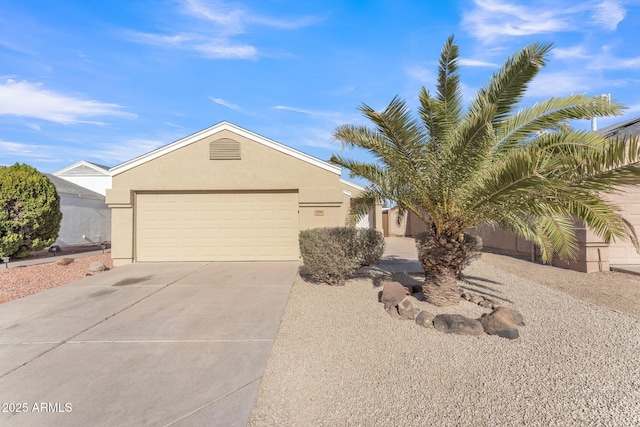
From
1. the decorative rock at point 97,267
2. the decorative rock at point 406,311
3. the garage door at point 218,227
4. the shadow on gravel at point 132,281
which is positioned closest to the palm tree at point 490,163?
the decorative rock at point 406,311

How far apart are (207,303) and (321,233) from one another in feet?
9.64

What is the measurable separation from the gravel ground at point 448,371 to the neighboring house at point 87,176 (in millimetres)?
21019

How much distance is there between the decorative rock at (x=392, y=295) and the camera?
19.7ft

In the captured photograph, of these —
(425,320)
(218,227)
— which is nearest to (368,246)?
(425,320)

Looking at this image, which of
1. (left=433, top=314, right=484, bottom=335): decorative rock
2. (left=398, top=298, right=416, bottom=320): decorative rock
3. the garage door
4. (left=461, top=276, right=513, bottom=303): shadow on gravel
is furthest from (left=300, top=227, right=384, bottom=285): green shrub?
the garage door

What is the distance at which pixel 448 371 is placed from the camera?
146 inches

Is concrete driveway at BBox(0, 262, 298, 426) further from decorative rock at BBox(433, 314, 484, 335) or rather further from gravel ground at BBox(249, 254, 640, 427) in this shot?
decorative rock at BBox(433, 314, 484, 335)

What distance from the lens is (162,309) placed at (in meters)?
6.14

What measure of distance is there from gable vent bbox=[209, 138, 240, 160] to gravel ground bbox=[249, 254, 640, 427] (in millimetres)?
6967

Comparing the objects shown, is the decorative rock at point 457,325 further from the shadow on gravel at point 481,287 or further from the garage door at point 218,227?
the garage door at point 218,227

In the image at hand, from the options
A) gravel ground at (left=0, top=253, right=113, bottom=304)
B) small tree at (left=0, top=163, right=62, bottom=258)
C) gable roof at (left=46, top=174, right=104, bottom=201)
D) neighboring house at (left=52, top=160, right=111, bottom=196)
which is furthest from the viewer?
neighboring house at (left=52, top=160, right=111, bottom=196)

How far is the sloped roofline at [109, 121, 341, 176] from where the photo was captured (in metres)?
11.4

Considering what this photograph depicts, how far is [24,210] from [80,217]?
5930mm

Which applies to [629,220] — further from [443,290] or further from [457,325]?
[457,325]
